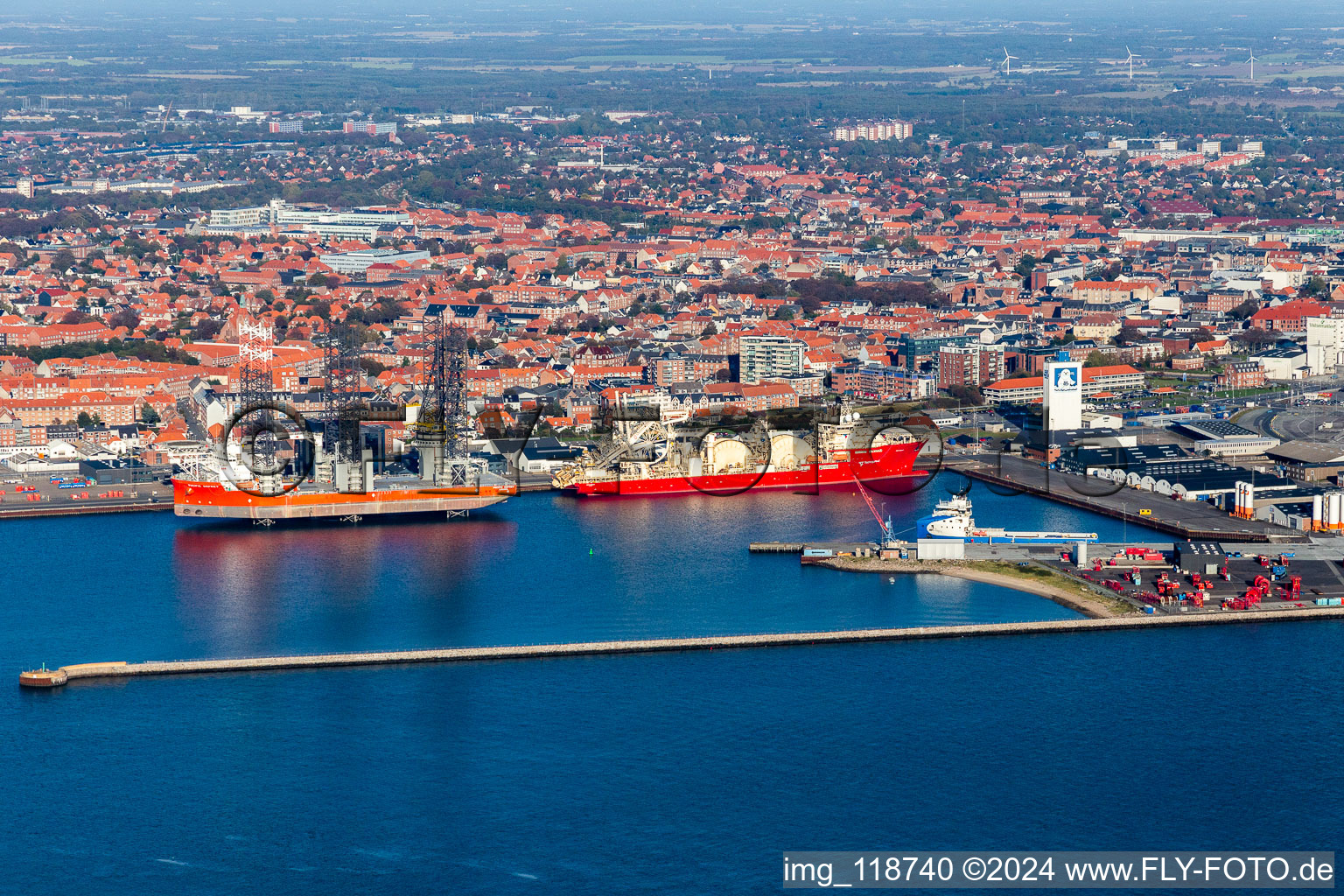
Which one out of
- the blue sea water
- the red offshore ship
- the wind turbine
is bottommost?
the blue sea water

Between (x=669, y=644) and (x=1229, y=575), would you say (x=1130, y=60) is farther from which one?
(x=669, y=644)

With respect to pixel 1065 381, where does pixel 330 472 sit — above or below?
below

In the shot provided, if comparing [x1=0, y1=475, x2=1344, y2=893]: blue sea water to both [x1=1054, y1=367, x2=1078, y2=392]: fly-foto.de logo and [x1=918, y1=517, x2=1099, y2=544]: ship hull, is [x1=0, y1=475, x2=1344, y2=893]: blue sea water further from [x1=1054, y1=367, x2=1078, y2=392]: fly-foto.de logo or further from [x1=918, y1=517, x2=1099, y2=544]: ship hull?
[x1=1054, y1=367, x2=1078, y2=392]: fly-foto.de logo

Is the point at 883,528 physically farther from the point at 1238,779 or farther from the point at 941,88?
the point at 941,88

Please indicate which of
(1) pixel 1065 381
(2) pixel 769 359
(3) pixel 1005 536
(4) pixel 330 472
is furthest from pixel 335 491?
(2) pixel 769 359

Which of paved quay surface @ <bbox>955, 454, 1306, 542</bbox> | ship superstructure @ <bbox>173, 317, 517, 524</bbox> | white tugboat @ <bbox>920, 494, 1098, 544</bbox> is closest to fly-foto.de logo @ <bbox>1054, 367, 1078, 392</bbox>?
paved quay surface @ <bbox>955, 454, 1306, 542</bbox>

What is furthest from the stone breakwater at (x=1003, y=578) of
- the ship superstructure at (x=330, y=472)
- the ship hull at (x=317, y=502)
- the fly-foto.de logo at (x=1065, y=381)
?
the fly-foto.de logo at (x=1065, y=381)
